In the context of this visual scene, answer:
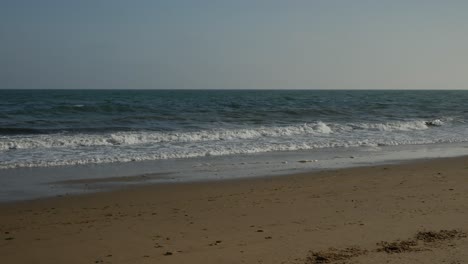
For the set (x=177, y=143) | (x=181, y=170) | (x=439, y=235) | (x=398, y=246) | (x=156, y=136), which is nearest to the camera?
(x=398, y=246)

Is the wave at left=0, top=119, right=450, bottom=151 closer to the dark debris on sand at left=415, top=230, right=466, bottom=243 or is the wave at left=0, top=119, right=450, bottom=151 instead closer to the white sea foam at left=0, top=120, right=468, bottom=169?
the white sea foam at left=0, top=120, right=468, bottom=169

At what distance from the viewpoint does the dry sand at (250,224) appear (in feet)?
16.3

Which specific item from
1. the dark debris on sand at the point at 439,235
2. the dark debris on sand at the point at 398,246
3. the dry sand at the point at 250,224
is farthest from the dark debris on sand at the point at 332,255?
the dark debris on sand at the point at 439,235

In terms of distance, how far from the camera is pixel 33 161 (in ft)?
40.9

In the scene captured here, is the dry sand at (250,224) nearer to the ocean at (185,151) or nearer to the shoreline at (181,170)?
the shoreline at (181,170)

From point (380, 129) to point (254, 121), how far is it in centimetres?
716

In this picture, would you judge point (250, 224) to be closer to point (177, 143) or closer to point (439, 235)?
point (439, 235)

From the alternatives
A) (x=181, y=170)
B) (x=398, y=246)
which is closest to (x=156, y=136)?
(x=181, y=170)

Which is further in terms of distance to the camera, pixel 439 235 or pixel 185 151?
pixel 185 151

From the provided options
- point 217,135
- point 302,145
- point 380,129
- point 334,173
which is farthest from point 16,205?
point 380,129

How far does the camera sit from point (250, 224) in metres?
6.17

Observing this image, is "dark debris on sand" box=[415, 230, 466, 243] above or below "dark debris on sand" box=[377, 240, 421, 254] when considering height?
above

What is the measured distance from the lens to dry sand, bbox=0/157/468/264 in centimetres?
496

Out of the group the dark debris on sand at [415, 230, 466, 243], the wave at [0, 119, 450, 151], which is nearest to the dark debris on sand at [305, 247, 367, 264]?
the dark debris on sand at [415, 230, 466, 243]
